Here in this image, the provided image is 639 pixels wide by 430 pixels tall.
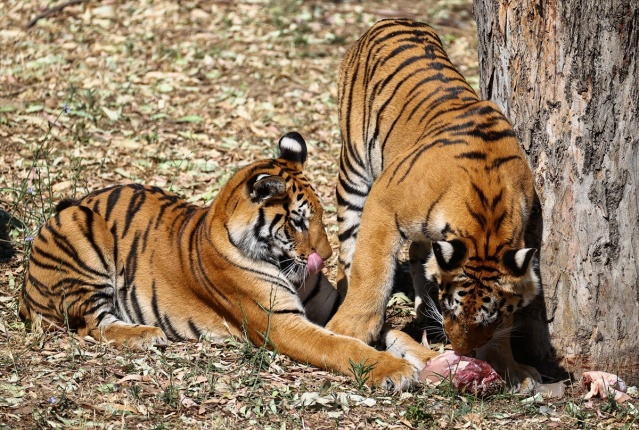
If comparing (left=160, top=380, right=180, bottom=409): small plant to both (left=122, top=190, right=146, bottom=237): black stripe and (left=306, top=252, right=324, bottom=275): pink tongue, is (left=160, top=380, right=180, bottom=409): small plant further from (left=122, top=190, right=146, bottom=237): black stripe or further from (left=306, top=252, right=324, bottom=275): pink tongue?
(left=122, top=190, right=146, bottom=237): black stripe

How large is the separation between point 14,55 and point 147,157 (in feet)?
8.06

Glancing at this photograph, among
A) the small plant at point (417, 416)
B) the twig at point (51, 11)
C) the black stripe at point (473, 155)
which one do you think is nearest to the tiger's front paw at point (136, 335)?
the small plant at point (417, 416)

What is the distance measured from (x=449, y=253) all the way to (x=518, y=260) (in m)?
0.31

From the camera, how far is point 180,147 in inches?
311

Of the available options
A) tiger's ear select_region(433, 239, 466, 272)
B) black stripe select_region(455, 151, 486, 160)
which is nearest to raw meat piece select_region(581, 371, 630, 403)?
tiger's ear select_region(433, 239, 466, 272)

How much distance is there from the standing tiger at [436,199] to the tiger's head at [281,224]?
10.0 inches

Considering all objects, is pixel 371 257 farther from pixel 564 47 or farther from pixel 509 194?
pixel 564 47

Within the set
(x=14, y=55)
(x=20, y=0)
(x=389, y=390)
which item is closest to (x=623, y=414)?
(x=389, y=390)

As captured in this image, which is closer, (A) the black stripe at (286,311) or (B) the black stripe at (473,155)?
(B) the black stripe at (473,155)

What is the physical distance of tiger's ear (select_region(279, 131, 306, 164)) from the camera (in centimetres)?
519

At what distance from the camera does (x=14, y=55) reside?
361 inches

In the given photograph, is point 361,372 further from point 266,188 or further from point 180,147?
point 180,147

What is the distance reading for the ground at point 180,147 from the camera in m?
4.34

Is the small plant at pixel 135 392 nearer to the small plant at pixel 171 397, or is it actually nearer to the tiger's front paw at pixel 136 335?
the small plant at pixel 171 397
